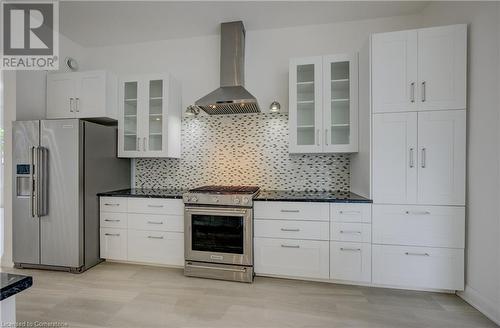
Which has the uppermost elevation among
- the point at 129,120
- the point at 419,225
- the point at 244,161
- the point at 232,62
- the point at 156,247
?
the point at 232,62

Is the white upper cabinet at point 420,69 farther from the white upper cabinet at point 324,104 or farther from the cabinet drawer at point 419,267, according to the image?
the cabinet drawer at point 419,267

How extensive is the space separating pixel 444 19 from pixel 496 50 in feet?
2.79

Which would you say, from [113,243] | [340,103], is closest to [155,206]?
[113,243]

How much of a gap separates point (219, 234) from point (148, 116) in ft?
5.86

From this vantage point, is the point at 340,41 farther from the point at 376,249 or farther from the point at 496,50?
the point at 376,249

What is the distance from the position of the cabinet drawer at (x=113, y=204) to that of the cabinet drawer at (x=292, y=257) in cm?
164

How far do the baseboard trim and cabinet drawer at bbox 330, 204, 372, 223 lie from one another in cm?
96

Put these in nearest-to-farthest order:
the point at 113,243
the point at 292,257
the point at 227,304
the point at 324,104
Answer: the point at 227,304
the point at 292,257
the point at 324,104
the point at 113,243

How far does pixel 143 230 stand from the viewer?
2.84 m

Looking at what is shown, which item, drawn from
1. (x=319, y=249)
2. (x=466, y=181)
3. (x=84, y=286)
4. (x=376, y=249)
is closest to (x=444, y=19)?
(x=466, y=181)

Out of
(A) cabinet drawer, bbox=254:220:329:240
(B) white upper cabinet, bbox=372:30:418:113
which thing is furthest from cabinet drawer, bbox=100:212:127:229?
(B) white upper cabinet, bbox=372:30:418:113

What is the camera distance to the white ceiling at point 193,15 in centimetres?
265

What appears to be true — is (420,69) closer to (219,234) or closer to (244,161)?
(244,161)

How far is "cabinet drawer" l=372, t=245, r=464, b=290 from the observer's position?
2162 millimetres
